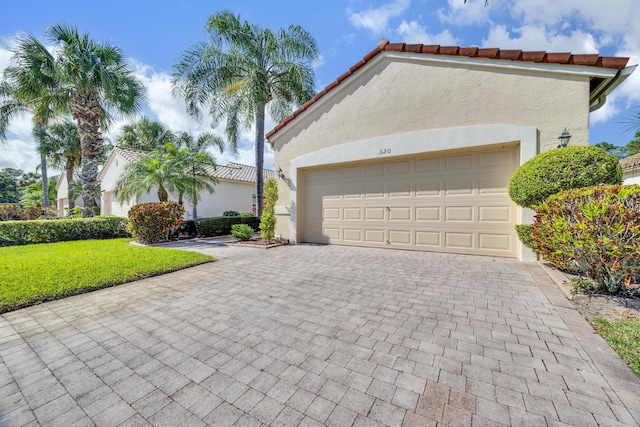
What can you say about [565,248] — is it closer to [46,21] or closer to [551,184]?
[551,184]

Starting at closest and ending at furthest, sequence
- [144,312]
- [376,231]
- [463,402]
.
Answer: [463,402], [144,312], [376,231]

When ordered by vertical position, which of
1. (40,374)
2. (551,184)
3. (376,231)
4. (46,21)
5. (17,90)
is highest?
(46,21)

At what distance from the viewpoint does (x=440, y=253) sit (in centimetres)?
708

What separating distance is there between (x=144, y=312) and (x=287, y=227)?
6.26 metres

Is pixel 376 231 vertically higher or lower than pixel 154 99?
lower

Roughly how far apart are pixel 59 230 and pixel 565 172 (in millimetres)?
16390

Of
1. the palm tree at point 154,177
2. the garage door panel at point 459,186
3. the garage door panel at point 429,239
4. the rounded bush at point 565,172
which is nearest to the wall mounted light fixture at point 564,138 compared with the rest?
the rounded bush at point 565,172

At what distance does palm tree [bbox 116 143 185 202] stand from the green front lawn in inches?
194

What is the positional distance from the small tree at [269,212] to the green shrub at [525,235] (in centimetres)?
706

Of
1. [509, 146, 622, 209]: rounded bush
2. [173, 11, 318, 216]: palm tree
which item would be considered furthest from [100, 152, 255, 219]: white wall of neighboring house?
[509, 146, 622, 209]: rounded bush

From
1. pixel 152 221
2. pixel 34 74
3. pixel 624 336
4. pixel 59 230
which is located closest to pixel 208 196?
pixel 59 230

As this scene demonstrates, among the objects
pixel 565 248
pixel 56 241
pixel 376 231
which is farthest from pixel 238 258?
pixel 56 241

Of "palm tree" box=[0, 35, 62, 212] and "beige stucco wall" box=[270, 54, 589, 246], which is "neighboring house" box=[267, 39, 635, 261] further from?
"palm tree" box=[0, 35, 62, 212]

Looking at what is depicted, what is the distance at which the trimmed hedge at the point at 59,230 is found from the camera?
393 inches
